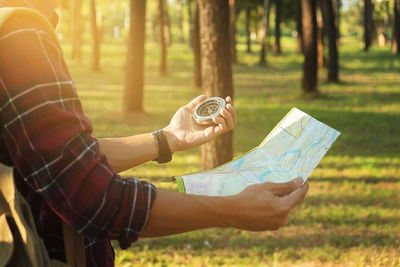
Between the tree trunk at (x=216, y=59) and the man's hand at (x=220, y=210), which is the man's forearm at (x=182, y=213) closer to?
the man's hand at (x=220, y=210)

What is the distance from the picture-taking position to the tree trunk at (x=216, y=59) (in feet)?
21.0

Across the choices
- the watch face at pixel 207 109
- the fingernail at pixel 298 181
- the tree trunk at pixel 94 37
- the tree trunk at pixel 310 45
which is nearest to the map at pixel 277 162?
the fingernail at pixel 298 181

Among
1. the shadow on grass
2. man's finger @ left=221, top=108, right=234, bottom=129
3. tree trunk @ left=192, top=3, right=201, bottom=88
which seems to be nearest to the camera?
man's finger @ left=221, top=108, right=234, bottom=129

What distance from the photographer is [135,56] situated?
40.4 feet

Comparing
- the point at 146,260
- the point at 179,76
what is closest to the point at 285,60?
the point at 179,76

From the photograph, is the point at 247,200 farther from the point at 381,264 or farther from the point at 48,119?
the point at 381,264

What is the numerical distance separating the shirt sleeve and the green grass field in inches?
23.5

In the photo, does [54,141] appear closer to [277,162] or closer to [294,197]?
[294,197]

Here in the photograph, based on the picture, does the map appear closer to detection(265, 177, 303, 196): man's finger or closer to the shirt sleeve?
detection(265, 177, 303, 196): man's finger

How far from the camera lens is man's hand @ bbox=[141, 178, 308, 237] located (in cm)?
159

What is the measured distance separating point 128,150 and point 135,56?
33.5 feet

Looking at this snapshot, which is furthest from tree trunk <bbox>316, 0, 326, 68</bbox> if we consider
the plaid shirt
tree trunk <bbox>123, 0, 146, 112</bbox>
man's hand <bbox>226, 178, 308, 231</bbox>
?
the plaid shirt

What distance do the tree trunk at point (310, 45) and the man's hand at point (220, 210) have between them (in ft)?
47.8

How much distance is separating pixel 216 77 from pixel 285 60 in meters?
29.0
